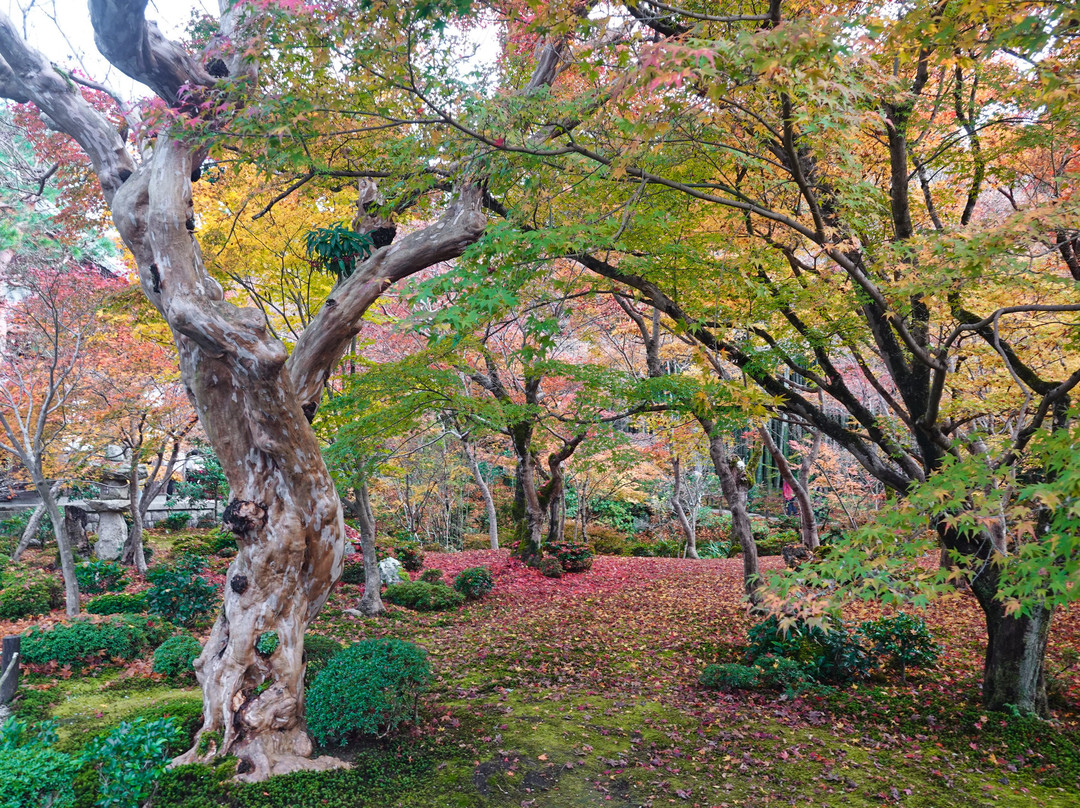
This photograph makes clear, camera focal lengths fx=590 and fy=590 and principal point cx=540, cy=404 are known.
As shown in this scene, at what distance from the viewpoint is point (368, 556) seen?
33.0 ft

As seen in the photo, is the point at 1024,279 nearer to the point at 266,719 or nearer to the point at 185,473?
the point at 266,719

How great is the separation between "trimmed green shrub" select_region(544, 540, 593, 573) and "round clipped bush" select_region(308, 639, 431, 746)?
354 inches

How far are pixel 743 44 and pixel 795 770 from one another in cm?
543

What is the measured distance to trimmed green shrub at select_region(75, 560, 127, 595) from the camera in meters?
10.4

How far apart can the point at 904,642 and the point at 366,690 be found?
241 inches

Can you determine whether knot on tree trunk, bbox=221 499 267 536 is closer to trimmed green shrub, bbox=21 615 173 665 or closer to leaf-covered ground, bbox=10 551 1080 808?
leaf-covered ground, bbox=10 551 1080 808

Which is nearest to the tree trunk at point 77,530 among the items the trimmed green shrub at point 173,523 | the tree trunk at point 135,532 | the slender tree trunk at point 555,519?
the tree trunk at point 135,532

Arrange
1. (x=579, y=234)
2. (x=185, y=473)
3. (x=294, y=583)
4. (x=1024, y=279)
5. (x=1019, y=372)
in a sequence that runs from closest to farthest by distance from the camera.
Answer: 1. (x=1024, y=279)
2. (x=579, y=234)
3. (x=294, y=583)
4. (x=1019, y=372)
5. (x=185, y=473)

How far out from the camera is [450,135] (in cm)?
494

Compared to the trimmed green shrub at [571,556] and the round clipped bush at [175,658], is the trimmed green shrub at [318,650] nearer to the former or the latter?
the round clipped bush at [175,658]

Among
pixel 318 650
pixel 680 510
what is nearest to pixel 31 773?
pixel 318 650

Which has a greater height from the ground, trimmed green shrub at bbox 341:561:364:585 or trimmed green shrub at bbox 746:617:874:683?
trimmed green shrub at bbox 341:561:364:585

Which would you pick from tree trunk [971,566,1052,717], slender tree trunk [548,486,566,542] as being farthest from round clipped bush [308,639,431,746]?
slender tree trunk [548,486,566,542]

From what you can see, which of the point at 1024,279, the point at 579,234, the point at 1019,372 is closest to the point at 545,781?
the point at 579,234
